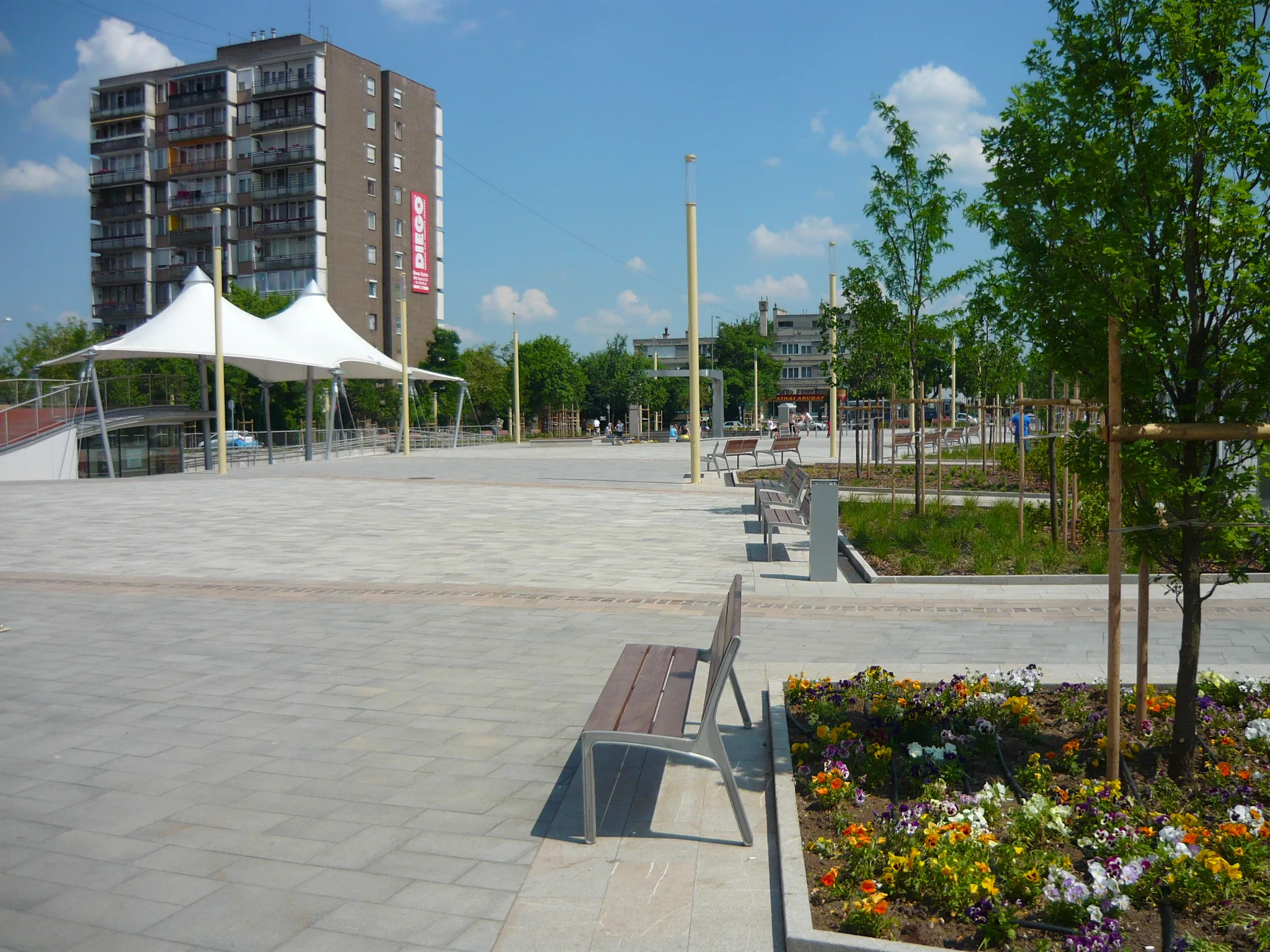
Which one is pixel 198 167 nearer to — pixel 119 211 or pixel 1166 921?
pixel 119 211

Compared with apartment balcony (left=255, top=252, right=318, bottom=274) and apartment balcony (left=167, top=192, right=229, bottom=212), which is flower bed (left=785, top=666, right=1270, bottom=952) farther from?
apartment balcony (left=167, top=192, right=229, bottom=212)

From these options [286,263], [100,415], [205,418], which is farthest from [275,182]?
[100,415]

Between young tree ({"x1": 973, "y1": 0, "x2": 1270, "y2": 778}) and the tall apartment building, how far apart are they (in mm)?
70269

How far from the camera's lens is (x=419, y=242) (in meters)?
76.8

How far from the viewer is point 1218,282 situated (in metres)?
4.30

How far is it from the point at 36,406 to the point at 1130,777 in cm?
3654

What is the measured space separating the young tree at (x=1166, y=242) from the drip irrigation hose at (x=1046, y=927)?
1.48 metres

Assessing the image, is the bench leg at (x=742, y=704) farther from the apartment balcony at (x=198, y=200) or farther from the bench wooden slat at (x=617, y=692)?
the apartment balcony at (x=198, y=200)

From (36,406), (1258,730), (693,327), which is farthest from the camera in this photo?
(36,406)

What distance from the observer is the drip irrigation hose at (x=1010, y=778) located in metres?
4.45

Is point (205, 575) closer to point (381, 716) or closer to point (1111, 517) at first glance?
point (381, 716)

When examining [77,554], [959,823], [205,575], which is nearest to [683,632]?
[959,823]

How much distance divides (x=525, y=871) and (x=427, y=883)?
0.36 m

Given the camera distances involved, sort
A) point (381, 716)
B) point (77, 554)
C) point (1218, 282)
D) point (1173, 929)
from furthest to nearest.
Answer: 1. point (77, 554)
2. point (381, 716)
3. point (1218, 282)
4. point (1173, 929)
